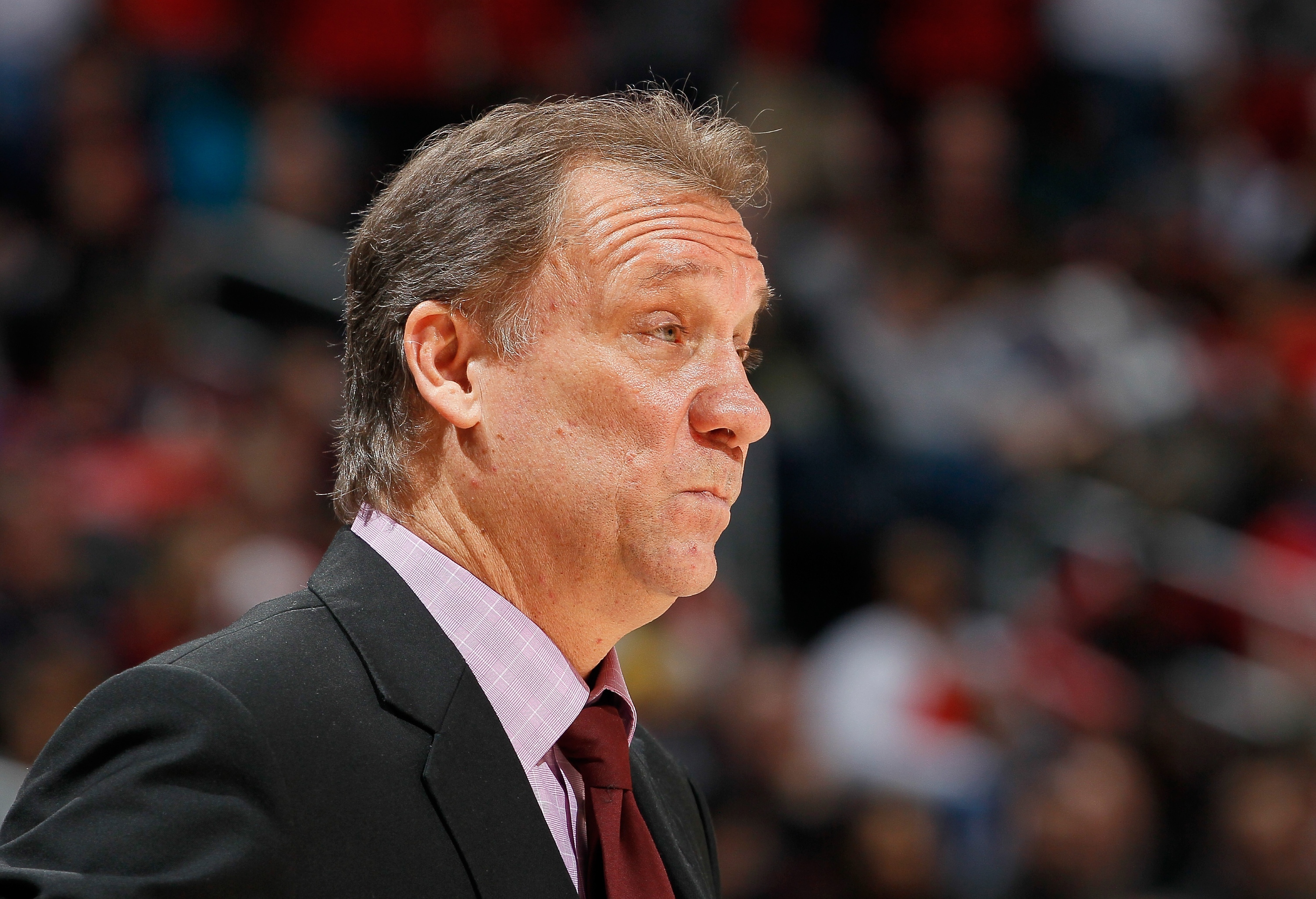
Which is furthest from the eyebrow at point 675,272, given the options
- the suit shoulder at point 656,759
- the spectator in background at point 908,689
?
the spectator in background at point 908,689

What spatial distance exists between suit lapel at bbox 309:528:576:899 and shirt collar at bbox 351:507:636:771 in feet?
0.09

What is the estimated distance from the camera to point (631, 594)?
1.81 meters

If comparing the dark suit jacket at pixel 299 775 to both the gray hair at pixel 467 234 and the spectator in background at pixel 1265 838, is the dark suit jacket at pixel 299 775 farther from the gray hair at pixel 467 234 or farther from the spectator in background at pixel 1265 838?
the spectator in background at pixel 1265 838

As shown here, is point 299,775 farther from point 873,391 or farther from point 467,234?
point 873,391

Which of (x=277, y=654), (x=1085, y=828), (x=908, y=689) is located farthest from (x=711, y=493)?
(x=908, y=689)

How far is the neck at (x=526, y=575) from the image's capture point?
1789mm

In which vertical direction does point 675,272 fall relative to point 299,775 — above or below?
above

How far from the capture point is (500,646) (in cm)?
176

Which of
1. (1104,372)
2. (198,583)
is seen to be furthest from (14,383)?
(1104,372)

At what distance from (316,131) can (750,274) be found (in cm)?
541

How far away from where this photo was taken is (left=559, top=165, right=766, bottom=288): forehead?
1.82 m

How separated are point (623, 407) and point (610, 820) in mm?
472

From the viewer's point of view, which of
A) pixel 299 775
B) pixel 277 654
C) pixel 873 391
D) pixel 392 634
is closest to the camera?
pixel 299 775

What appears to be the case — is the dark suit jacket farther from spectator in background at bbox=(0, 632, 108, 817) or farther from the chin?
spectator in background at bbox=(0, 632, 108, 817)
